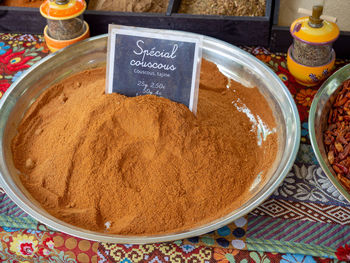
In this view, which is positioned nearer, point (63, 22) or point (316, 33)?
point (316, 33)

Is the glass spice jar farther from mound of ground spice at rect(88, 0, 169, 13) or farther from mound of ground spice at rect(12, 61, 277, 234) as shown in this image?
mound of ground spice at rect(12, 61, 277, 234)

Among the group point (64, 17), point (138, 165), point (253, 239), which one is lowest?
point (253, 239)

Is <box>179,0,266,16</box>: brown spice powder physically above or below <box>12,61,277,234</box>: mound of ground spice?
above

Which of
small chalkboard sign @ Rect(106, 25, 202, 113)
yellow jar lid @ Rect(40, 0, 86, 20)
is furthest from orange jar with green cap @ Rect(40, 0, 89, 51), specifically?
small chalkboard sign @ Rect(106, 25, 202, 113)

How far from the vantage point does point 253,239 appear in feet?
2.81

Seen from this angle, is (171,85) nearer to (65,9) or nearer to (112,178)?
(112,178)

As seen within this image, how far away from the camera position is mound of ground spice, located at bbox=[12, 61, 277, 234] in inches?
32.9

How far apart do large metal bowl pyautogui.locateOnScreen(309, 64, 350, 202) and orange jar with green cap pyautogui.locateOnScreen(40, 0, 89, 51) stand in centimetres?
72

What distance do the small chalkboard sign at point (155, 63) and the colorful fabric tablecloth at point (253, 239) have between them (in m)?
0.30

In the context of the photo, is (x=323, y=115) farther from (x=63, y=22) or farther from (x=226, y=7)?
(x=63, y=22)

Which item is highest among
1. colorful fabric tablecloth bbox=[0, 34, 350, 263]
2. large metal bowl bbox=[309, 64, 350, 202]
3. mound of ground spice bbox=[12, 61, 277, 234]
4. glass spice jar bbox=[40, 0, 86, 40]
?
glass spice jar bbox=[40, 0, 86, 40]

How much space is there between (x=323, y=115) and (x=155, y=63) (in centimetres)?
42

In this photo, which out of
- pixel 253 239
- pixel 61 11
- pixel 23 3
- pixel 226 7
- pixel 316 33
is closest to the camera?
pixel 253 239

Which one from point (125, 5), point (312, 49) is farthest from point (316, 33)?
point (125, 5)
